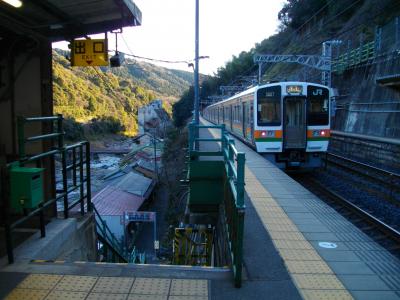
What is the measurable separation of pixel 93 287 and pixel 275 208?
403 centimetres

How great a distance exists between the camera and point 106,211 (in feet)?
67.7

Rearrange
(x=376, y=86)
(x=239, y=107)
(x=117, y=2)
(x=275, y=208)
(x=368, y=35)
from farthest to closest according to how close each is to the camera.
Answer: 1. (x=368, y=35)
2. (x=376, y=86)
3. (x=239, y=107)
4. (x=275, y=208)
5. (x=117, y=2)

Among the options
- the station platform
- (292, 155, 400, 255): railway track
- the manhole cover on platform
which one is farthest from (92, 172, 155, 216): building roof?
the manhole cover on platform

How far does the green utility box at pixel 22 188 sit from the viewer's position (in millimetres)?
4344

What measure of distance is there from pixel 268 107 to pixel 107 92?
112632 millimetres

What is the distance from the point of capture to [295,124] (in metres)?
13.3

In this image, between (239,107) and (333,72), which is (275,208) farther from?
(333,72)

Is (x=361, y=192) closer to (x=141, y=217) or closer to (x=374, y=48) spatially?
(x=141, y=217)

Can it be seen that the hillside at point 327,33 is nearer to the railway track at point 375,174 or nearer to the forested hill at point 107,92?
the railway track at point 375,174

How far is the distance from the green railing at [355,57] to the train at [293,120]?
12595 millimetres

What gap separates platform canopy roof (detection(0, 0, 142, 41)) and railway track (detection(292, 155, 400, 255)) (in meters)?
5.48

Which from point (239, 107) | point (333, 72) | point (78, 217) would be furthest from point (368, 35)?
point (78, 217)

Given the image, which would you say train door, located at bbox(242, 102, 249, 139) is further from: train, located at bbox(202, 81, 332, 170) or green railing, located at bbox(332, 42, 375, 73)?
green railing, located at bbox(332, 42, 375, 73)

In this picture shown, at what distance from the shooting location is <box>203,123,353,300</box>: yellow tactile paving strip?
4.05 m
